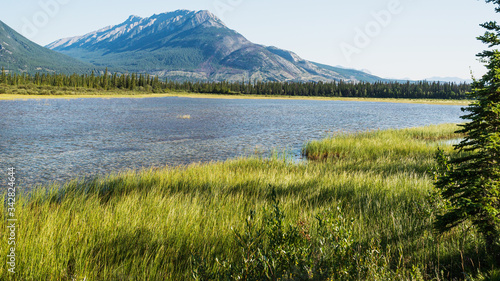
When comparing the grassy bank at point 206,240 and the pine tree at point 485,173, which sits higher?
the pine tree at point 485,173

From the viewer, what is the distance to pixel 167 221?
559cm

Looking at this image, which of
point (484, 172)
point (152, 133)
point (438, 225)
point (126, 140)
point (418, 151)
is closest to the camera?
point (484, 172)

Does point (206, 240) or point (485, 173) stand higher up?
point (485, 173)

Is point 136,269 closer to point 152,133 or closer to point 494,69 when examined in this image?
point 494,69

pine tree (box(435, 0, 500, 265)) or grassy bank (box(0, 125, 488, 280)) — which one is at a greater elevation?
pine tree (box(435, 0, 500, 265))

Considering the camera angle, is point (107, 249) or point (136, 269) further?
point (107, 249)

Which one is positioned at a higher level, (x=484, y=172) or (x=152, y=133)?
(x=484, y=172)

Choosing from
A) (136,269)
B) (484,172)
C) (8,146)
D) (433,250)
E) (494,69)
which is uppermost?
(494,69)

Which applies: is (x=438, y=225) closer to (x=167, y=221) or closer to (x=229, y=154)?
(x=167, y=221)

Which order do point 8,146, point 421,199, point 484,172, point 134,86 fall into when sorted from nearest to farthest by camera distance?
point 484,172 → point 421,199 → point 8,146 → point 134,86

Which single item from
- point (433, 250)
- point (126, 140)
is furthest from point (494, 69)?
point (126, 140)

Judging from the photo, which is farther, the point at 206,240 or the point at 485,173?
the point at 206,240

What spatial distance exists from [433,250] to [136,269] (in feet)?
14.2

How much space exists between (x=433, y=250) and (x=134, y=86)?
153 metres
